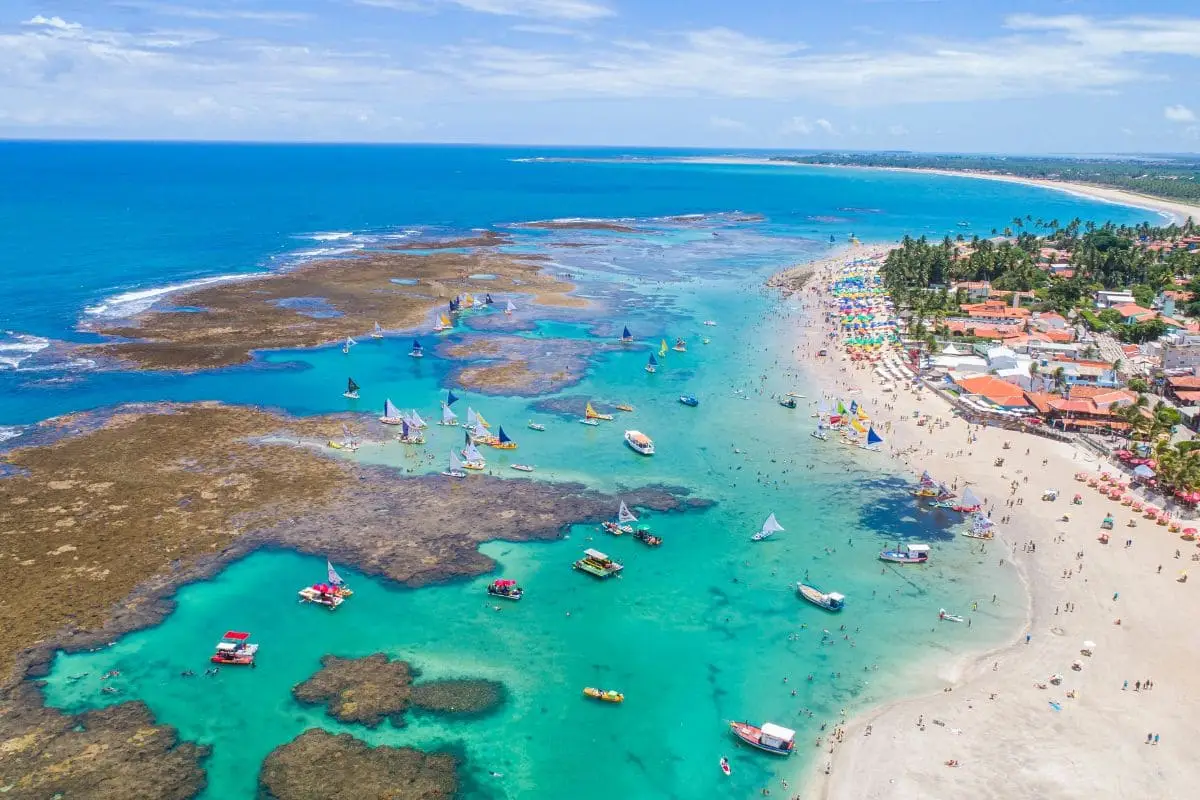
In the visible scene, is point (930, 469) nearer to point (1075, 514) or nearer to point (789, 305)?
point (1075, 514)

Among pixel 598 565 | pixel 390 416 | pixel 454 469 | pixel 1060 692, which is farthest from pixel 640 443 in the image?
pixel 1060 692

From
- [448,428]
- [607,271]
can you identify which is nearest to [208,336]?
[448,428]

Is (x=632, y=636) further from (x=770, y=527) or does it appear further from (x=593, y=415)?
(x=593, y=415)

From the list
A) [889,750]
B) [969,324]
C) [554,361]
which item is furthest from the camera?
[969,324]

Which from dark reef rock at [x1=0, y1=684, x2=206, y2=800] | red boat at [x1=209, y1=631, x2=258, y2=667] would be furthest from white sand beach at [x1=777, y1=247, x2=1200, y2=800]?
red boat at [x1=209, y1=631, x2=258, y2=667]

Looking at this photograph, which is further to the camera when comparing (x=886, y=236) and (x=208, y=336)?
(x=886, y=236)

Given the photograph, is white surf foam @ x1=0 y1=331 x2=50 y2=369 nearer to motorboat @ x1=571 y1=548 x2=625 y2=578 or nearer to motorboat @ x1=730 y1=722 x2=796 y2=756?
motorboat @ x1=571 y1=548 x2=625 y2=578
